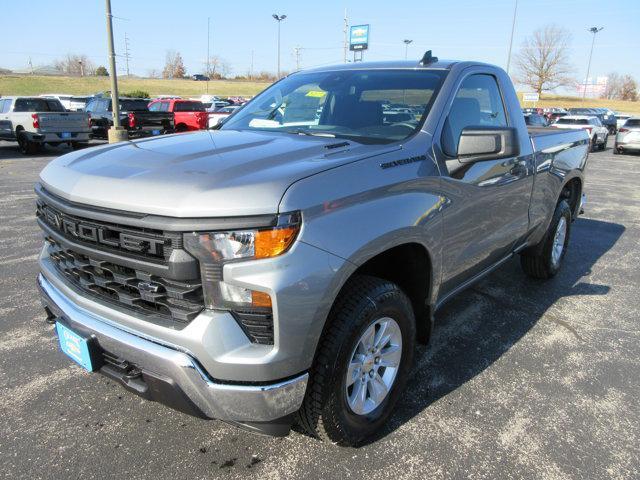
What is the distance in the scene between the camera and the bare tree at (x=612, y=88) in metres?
97.1

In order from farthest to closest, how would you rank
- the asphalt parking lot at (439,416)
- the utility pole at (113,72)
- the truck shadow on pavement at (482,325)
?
the utility pole at (113,72)
the truck shadow on pavement at (482,325)
the asphalt parking lot at (439,416)

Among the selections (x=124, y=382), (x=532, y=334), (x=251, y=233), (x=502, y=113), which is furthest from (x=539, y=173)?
(x=124, y=382)

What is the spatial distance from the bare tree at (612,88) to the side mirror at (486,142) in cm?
11089

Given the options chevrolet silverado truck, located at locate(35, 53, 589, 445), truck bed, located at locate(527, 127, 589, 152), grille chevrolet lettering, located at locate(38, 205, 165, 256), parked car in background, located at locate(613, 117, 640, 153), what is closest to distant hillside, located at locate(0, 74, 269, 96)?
parked car in background, located at locate(613, 117, 640, 153)

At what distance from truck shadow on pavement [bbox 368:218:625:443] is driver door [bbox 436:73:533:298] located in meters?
0.57

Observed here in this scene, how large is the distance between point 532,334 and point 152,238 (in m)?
3.13

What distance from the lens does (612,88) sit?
98.8 metres

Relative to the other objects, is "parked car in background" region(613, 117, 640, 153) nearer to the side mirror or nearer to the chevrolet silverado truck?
the chevrolet silverado truck

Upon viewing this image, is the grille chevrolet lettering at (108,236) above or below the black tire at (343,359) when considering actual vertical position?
above

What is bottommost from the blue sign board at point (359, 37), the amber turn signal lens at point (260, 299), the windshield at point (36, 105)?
the amber turn signal lens at point (260, 299)

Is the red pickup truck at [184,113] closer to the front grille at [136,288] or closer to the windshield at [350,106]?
the windshield at [350,106]

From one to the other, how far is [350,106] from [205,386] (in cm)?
208

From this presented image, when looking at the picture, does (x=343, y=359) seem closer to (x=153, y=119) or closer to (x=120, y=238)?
(x=120, y=238)

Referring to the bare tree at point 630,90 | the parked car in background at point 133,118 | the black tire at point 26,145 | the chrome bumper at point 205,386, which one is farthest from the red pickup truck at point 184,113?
the bare tree at point 630,90
